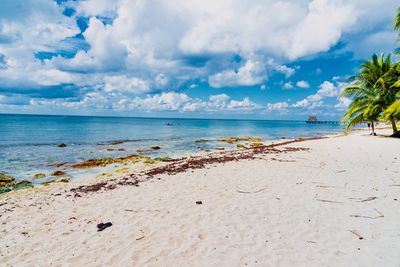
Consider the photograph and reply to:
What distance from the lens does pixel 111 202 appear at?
24.1 ft

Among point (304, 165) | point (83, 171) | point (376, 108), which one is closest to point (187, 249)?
point (304, 165)

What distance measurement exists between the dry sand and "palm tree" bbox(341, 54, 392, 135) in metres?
15.2

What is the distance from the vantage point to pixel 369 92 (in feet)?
74.7

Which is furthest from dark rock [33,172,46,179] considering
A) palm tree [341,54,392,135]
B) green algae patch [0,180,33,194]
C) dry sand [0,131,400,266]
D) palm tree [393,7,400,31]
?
palm tree [341,54,392,135]

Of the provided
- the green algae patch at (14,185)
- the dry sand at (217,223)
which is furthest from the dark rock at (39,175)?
the dry sand at (217,223)

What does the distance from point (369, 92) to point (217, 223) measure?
2431 cm

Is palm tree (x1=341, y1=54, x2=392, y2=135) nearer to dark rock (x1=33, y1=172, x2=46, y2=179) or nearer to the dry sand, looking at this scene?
the dry sand

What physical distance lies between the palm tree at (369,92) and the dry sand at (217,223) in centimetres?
1521

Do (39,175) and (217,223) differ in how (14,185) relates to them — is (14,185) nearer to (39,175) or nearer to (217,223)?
(39,175)

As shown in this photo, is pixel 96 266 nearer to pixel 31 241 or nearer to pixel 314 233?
pixel 31 241

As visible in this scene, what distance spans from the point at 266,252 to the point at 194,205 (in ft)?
9.11

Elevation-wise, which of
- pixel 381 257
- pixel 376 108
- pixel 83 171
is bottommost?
pixel 83 171

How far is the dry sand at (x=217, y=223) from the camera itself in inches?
167

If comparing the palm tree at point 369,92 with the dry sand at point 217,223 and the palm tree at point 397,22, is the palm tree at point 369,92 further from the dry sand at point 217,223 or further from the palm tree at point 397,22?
the dry sand at point 217,223
